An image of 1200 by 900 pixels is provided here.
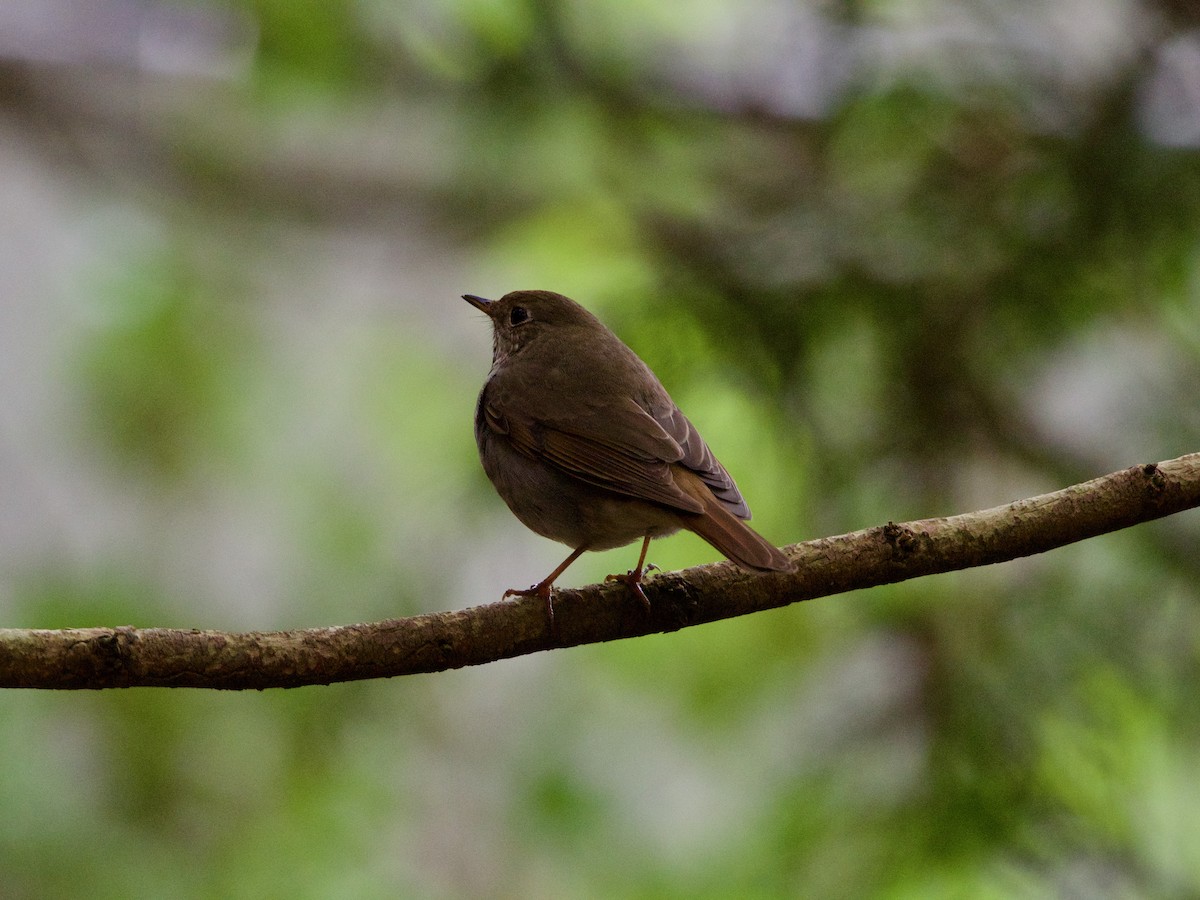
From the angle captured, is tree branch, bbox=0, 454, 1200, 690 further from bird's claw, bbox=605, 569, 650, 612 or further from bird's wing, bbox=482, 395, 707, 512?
bird's wing, bbox=482, 395, 707, 512

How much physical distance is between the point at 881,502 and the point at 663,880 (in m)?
2.72

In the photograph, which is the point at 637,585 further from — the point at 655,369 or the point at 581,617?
the point at 655,369

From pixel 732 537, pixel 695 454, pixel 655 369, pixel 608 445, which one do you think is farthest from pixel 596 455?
pixel 732 537

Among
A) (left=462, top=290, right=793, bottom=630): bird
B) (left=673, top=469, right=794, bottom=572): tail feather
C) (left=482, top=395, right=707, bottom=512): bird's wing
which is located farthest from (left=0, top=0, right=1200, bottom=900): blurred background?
(left=673, top=469, right=794, bottom=572): tail feather

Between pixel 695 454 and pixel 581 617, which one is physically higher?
pixel 695 454

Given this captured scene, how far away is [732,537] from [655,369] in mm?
1741

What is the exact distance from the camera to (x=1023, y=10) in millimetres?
5355

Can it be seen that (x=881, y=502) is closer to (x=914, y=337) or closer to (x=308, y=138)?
(x=914, y=337)

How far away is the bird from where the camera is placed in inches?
153

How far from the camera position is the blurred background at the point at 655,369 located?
Answer: 15.3ft

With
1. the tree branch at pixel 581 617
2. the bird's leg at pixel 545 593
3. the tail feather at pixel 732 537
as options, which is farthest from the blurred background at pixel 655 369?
the tree branch at pixel 581 617

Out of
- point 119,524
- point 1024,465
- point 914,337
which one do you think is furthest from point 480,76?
point 119,524

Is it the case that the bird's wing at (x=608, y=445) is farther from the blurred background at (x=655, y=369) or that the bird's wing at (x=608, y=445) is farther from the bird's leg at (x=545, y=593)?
the blurred background at (x=655, y=369)

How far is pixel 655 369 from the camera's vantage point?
4918 mm
